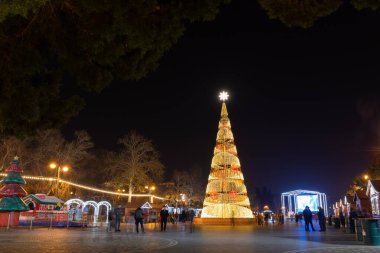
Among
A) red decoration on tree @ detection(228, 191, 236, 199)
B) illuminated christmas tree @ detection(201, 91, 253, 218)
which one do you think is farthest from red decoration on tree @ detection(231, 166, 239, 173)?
red decoration on tree @ detection(228, 191, 236, 199)

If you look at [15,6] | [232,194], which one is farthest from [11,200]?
[15,6]

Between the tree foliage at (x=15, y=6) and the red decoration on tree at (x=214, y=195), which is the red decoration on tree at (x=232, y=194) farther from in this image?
the tree foliage at (x=15, y=6)

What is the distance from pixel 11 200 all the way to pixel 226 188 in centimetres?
1744

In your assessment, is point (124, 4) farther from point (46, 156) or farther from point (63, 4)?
point (46, 156)

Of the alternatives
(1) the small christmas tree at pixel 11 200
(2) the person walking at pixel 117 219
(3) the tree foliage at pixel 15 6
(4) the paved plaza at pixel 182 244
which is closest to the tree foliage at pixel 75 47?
(3) the tree foliage at pixel 15 6

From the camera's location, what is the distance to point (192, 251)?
34.8 ft

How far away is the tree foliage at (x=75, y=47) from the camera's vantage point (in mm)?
7902

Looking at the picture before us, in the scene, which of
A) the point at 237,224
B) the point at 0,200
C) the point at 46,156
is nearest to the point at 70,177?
the point at 46,156

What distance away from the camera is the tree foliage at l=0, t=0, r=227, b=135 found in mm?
7902

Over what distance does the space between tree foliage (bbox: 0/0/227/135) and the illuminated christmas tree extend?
2361 cm

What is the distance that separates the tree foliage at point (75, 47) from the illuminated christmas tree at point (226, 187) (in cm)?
2361

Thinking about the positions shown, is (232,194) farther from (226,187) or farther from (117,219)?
(117,219)

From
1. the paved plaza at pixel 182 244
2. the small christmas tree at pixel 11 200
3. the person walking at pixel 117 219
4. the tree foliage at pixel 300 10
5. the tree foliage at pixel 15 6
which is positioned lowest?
the paved plaza at pixel 182 244

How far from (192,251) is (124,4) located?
6.99 m
